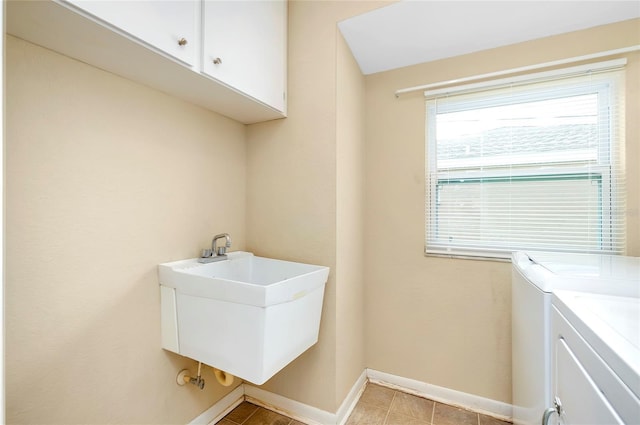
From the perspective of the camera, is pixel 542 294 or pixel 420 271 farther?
pixel 420 271

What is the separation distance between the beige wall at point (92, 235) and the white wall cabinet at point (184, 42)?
11 centimetres

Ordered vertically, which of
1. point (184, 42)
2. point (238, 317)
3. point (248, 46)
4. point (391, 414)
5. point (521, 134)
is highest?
point (248, 46)

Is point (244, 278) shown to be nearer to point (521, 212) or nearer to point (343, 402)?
point (343, 402)

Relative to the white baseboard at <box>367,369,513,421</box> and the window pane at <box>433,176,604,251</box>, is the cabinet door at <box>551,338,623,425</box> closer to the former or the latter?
the window pane at <box>433,176,604,251</box>

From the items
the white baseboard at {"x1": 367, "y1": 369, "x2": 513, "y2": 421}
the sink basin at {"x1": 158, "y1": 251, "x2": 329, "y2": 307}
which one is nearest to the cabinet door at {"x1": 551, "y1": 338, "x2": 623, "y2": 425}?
the sink basin at {"x1": 158, "y1": 251, "x2": 329, "y2": 307}

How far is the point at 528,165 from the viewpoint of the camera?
1568 mm

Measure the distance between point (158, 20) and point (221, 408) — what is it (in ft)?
6.27

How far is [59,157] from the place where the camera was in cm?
100

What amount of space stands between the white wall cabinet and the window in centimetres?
104

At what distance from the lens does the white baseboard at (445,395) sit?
160 cm

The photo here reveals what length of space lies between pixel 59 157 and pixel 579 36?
2460mm

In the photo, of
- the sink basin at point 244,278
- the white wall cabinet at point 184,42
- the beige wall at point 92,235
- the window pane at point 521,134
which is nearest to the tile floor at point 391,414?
the beige wall at point 92,235

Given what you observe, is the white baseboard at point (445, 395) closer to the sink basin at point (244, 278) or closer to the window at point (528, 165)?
the window at point (528, 165)

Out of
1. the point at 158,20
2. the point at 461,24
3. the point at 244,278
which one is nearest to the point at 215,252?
the point at 244,278
